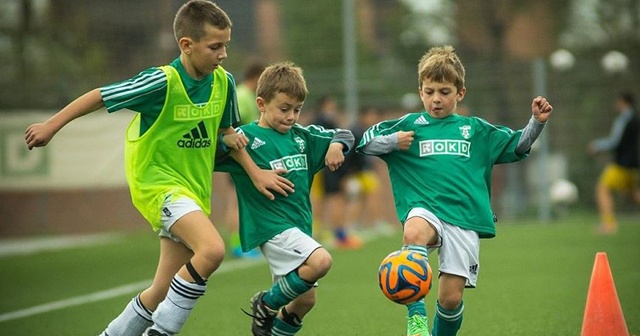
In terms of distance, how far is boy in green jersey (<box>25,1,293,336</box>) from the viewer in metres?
6.23

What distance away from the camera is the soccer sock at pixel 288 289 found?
658cm

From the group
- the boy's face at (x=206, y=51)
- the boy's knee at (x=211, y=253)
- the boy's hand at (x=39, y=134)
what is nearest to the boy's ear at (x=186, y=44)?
the boy's face at (x=206, y=51)

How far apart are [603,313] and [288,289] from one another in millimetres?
1837

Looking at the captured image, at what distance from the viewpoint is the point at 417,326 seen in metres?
6.31

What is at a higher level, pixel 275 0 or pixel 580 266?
pixel 275 0

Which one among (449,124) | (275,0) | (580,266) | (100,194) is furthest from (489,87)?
(449,124)

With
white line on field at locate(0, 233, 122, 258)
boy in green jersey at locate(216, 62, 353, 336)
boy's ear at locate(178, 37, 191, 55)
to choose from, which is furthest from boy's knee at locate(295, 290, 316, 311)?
white line on field at locate(0, 233, 122, 258)

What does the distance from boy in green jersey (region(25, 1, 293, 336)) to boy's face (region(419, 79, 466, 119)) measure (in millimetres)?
944

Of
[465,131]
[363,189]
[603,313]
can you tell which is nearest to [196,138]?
[465,131]

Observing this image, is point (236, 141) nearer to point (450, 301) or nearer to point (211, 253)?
point (211, 253)

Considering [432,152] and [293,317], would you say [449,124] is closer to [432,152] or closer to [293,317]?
[432,152]

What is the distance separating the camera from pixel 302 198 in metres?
6.84

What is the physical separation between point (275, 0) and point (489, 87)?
20.4 feet

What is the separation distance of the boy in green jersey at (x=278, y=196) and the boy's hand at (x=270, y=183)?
0.41ft
